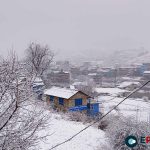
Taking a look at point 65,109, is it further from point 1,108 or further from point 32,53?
point 1,108

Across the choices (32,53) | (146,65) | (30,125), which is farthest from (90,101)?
(146,65)

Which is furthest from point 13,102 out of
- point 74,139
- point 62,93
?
point 62,93

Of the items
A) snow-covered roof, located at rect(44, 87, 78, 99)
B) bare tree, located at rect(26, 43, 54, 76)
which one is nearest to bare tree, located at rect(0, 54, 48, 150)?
snow-covered roof, located at rect(44, 87, 78, 99)

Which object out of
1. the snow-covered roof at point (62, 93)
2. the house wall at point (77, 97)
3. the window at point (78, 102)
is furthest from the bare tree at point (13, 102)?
the window at point (78, 102)

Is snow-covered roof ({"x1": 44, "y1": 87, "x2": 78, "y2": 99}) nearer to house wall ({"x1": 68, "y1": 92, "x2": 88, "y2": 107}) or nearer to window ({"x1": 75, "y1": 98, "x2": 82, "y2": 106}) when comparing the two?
house wall ({"x1": 68, "y1": 92, "x2": 88, "y2": 107})

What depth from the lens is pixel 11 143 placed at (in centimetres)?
721

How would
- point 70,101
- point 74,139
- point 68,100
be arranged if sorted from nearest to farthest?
1. point 74,139
2. point 68,100
3. point 70,101

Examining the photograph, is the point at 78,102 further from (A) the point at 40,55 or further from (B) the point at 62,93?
(A) the point at 40,55

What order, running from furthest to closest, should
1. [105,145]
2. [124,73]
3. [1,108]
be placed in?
[124,73] → [105,145] → [1,108]

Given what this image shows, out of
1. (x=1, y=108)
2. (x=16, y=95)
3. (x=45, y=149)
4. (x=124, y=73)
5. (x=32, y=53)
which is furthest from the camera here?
(x=124, y=73)

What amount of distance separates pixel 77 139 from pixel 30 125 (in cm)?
1160

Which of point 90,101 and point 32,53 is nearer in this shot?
point 90,101

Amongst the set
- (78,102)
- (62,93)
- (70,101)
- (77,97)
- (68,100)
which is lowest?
(78,102)

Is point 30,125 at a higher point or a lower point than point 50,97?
higher
